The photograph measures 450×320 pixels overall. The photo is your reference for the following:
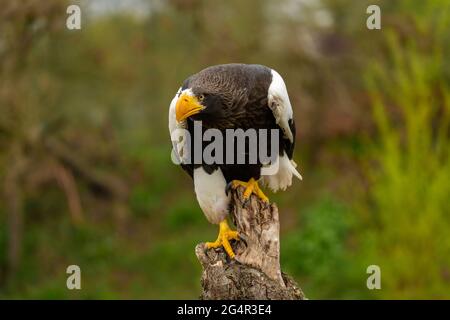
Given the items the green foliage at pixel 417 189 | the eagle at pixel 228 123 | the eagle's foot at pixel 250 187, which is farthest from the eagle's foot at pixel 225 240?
the green foliage at pixel 417 189

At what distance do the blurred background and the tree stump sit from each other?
3.28 meters

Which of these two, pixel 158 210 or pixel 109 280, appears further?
pixel 158 210

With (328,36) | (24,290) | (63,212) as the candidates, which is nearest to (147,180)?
(63,212)

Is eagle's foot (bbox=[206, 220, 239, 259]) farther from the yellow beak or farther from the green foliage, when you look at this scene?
the green foliage

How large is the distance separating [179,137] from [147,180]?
20.1 ft

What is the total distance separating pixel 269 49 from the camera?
10469 millimetres

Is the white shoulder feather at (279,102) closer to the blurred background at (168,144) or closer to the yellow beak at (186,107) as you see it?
the yellow beak at (186,107)

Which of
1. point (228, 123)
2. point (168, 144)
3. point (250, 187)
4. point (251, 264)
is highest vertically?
point (168, 144)

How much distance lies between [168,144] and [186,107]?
301 inches

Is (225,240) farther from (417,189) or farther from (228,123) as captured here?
(417,189)

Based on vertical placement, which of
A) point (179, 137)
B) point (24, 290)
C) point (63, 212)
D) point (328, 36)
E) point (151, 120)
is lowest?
point (24, 290)

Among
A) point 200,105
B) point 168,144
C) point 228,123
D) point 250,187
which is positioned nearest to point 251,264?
point 250,187

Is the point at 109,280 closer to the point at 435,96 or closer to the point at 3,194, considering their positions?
the point at 3,194

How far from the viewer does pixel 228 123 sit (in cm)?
411
